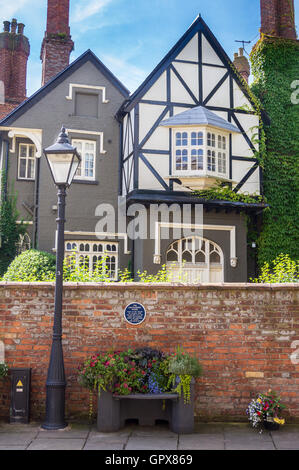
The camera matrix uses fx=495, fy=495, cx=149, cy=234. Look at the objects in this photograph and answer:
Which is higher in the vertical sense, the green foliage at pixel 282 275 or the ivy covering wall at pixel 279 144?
the ivy covering wall at pixel 279 144

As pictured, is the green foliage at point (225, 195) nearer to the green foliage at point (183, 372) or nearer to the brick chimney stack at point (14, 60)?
the green foliage at point (183, 372)

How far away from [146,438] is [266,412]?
176 centimetres

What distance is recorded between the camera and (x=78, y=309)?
299 inches

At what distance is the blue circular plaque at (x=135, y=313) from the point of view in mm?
7559

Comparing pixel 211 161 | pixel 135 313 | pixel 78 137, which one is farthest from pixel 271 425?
pixel 78 137

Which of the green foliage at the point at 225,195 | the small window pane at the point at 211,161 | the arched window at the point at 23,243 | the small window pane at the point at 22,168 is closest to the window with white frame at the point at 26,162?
the small window pane at the point at 22,168

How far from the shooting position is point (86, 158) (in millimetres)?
16766

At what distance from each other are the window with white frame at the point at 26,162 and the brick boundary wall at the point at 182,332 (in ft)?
32.9

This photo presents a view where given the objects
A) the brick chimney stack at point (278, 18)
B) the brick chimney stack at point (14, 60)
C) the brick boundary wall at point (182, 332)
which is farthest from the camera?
the brick chimney stack at point (14, 60)

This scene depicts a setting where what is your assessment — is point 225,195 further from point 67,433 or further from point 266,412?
point 67,433

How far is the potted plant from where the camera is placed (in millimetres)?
6961

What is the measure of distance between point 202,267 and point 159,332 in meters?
7.70

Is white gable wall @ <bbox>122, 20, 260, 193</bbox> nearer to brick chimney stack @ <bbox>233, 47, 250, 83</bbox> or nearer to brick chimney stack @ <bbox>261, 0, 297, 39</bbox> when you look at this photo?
brick chimney stack @ <bbox>261, 0, 297, 39</bbox>

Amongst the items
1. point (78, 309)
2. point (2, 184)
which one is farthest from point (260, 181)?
point (78, 309)
